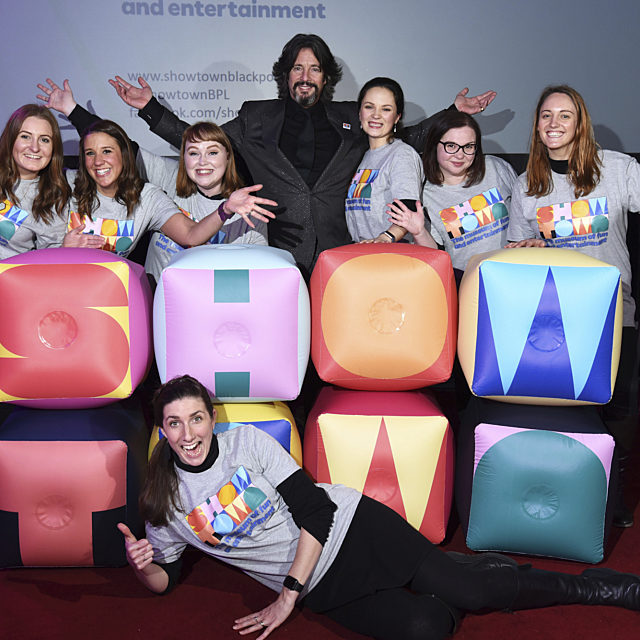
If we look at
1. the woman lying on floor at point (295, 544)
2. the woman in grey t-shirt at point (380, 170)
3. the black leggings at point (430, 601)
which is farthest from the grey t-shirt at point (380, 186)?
the black leggings at point (430, 601)

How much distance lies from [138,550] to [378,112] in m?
1.79

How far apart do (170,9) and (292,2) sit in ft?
2.02

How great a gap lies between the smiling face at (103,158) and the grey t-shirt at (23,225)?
19 cm

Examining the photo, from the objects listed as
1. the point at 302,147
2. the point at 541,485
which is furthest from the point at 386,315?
the point at 302,147

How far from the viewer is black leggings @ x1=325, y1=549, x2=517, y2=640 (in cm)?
204

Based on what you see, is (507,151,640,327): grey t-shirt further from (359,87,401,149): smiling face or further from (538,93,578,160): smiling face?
(359,87,401,149): smiling face

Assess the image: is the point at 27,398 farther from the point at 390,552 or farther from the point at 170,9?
the point at 170,9

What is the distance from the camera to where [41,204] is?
2.77m

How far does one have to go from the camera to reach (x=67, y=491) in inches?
94.3

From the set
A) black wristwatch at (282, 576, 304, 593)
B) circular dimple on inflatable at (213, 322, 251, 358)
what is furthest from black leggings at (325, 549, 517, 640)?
circular dimple on inflatable at (213, 322, 251, 358)

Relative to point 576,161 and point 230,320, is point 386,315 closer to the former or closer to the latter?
point 230,320

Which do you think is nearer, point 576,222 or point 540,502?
point 540,502

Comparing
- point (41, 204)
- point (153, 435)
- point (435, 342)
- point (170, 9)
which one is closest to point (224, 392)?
point (153, 435)

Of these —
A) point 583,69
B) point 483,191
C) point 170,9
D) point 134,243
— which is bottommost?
point 134,243
